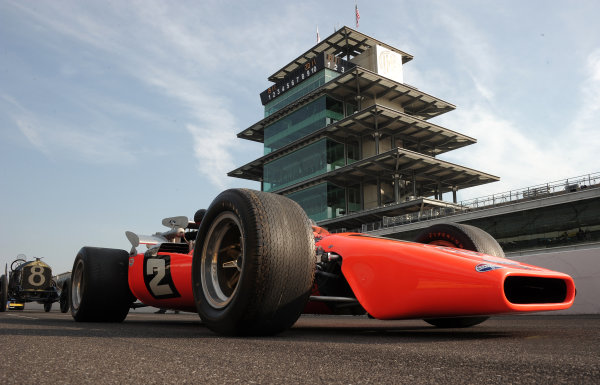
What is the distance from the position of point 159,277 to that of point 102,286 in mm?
1318

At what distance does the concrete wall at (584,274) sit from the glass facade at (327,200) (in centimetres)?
4573

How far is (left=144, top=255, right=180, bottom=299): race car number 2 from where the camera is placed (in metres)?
5.64

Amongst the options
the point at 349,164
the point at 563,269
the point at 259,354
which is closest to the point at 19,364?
the point at 259,354

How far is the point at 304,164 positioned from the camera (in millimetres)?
61500

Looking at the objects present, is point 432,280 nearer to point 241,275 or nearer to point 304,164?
point 241,275

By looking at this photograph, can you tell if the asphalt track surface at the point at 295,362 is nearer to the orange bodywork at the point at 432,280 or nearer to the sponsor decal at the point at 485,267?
the orange bodywork at the point at 432,280

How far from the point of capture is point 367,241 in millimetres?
4133

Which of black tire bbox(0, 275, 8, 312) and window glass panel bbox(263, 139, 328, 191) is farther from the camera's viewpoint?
window glass panel bbox(263, 139, 328, 191)

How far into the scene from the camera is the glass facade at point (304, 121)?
60094 millimetres

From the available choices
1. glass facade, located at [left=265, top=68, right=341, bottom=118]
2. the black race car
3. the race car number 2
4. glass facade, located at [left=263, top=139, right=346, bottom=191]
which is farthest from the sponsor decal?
glass facade, located at [left=265, top=68, right=341, bottom=118]

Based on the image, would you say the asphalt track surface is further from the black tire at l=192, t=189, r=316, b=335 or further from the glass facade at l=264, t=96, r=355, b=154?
the glass facade at l=264, t=96, r=355, b=154

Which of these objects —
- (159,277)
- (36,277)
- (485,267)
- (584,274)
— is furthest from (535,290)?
(36,277)

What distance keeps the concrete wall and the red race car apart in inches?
350

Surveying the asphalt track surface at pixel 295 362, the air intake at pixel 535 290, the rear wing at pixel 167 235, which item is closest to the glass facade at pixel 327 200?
the rear wing at pixel 167 235
